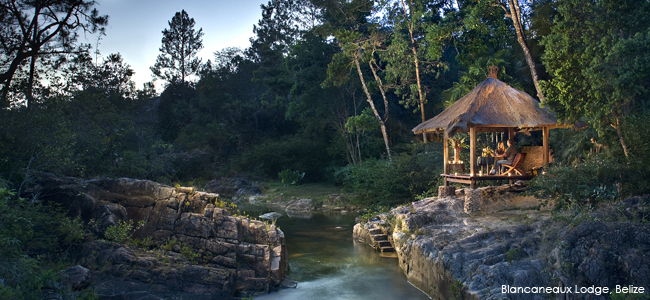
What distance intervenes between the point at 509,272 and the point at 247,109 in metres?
28.4

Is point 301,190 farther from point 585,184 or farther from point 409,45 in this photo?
point 585,184

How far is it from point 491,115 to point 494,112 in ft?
0.64

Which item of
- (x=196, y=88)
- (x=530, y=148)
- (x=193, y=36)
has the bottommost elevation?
(x=530, y=148)

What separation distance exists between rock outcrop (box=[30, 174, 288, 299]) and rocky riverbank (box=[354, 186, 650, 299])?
3008 millimetres

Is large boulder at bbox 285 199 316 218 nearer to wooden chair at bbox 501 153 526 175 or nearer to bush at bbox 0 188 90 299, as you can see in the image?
wooden chair at bbox 501 153 526 175

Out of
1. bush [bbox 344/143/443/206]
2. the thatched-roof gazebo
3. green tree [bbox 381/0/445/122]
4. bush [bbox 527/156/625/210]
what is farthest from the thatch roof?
green tree [bbox 381/0/445/122]

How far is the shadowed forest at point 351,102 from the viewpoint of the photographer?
782 cm

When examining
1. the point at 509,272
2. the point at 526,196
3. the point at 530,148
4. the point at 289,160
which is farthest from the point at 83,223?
the point at 289,160

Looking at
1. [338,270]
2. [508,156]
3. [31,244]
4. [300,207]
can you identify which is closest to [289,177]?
[300,207]

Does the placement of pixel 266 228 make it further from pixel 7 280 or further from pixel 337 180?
pixel 337 180

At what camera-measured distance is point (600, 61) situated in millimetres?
7664

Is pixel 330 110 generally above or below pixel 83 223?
above

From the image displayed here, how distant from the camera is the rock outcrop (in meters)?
7.23

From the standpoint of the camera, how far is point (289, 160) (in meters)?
26.6
